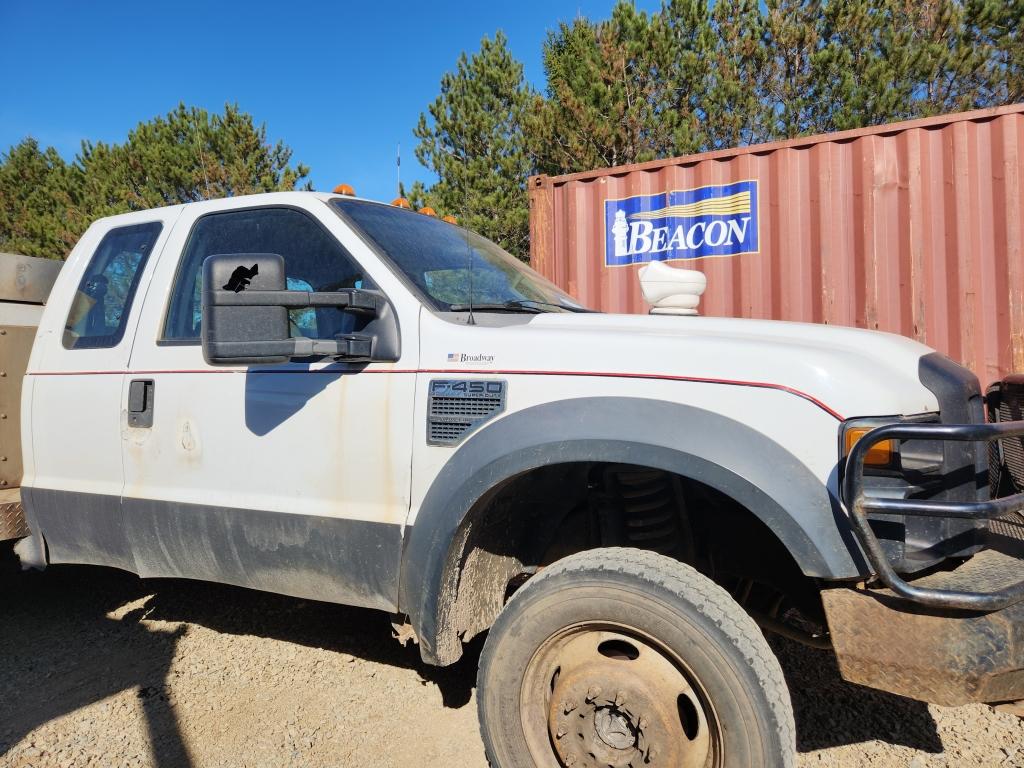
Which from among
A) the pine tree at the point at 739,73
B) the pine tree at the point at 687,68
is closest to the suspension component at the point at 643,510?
the pine tree at the point at 687,68

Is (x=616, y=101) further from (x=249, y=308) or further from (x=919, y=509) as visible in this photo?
(x=919, y=509)

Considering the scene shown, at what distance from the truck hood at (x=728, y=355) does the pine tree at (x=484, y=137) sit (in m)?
13.7

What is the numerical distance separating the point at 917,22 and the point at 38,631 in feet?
55.1

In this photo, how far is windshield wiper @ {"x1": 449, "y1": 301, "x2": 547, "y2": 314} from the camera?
2313mm

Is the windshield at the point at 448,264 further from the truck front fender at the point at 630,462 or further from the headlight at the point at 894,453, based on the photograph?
the headlight at the point at 894,453

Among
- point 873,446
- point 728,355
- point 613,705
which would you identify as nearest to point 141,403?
point 613,705

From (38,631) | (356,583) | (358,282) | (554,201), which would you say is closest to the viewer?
(356,583)

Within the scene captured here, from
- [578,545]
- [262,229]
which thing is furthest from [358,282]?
[578,545]

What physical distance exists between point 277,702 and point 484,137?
15.4 meters

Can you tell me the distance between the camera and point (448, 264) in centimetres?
259

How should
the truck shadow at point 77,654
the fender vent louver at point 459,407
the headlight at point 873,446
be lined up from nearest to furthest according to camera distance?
the headlight at point 873,446 → the fender vent louver at point 459,407 → the truck shadow at point 77,654

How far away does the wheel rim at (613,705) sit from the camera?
5.83 feet

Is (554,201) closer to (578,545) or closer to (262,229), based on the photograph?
(262,229)

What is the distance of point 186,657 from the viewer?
10.6 ft
